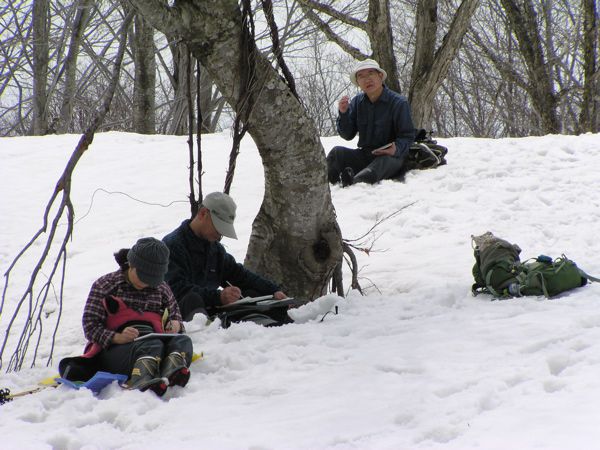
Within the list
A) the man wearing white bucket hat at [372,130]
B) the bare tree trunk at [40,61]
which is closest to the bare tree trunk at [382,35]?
the man wearing white bucket hat at [372,130]

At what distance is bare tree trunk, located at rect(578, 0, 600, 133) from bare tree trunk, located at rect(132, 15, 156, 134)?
8.41m

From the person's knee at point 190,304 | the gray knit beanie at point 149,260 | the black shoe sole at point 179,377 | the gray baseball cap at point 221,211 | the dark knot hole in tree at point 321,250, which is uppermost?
the gray baseball cap at point 221,211

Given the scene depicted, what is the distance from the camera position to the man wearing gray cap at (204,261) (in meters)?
4.35

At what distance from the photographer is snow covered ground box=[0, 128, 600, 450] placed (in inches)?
94.3

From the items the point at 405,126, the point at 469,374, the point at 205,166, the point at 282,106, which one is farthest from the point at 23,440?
the point at 205,166

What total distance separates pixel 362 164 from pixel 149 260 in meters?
4.58

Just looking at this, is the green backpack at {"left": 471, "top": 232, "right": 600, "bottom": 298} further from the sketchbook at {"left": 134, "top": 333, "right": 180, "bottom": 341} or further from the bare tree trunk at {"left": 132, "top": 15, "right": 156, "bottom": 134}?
the bare tree trunk at {"left": 132, "top": 15, "right": 156, "bottom": 134}

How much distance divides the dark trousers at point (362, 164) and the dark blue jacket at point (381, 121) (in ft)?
0.34

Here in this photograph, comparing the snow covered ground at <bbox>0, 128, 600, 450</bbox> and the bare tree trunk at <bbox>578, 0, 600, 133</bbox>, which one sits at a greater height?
the bare tree trunk at <bbox>578, 0, 600, 133</bbox>

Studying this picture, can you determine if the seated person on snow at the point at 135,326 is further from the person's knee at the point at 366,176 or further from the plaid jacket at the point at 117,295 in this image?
the person's knee at the point at 366,176

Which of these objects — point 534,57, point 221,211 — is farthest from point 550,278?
point 534,57

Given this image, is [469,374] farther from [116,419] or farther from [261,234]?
[261,234]

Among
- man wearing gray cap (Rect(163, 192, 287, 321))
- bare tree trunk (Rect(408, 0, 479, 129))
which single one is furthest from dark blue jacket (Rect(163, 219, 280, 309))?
bare tree trunk (Rect(408, 0, 479, 129))

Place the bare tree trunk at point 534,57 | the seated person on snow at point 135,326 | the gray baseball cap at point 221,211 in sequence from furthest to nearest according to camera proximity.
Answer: the bare tree trunk at point 534,57
the gray baseball cap at point 221,211
the seated person on snow at point 135,326
